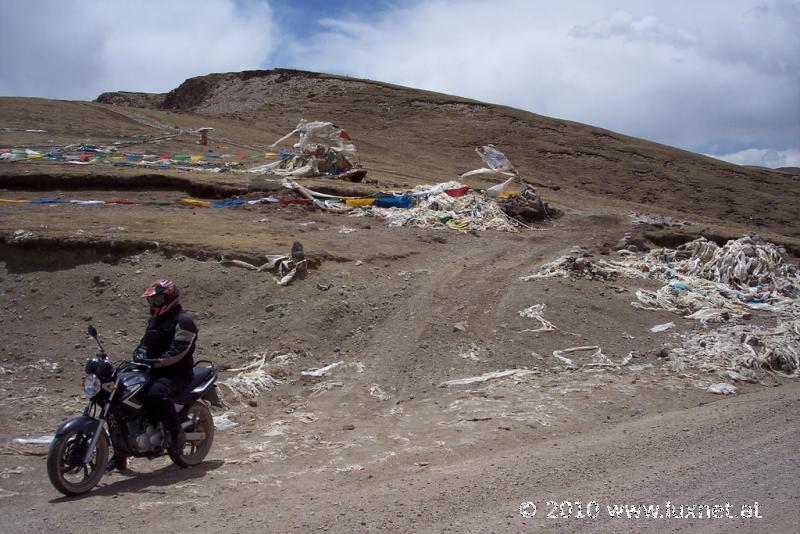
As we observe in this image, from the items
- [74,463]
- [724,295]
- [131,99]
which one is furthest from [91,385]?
[131,99]

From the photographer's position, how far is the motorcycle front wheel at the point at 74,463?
209 inches

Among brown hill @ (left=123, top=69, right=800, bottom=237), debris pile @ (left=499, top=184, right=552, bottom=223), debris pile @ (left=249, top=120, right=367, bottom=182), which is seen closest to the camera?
debris pile @ (left=499, top=184, right=552, bottom=223)

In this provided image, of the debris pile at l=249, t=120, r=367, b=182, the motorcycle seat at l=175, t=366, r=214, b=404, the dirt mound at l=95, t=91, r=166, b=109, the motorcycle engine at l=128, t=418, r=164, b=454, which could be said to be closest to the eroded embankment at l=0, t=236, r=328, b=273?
the motorcycle seat at l=175, t=366, r=214, b=404

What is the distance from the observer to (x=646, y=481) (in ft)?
17.6

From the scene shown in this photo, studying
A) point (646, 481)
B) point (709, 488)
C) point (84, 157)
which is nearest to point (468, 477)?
point (646, 481)

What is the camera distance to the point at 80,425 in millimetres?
5480

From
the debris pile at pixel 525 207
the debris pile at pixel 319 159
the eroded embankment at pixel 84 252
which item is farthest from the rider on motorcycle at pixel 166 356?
the debris pile at pixel 319 159

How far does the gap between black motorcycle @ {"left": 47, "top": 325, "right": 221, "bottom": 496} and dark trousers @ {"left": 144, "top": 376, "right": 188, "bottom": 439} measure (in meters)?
0.06

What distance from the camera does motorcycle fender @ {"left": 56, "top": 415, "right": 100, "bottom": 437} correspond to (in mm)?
5406

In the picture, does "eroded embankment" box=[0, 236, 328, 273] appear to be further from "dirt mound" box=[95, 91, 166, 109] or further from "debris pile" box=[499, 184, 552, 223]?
"dirt mound" box=[95, 91, 166, 109]

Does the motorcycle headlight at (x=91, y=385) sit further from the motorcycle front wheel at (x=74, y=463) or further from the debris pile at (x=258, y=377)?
the debris pile at (x=258, y=377)

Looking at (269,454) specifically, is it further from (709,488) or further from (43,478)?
(709,488)

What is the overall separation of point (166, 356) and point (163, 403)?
0.39 m

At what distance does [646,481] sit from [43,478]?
16.3 ft
